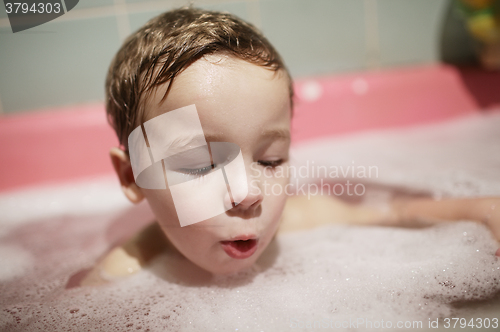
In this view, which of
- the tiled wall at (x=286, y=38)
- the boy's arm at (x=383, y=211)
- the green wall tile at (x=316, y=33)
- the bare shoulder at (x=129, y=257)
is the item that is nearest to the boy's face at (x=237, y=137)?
the bare shoulder at (x=129, y=257)

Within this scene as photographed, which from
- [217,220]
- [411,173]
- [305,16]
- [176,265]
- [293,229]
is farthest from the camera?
[305,16]

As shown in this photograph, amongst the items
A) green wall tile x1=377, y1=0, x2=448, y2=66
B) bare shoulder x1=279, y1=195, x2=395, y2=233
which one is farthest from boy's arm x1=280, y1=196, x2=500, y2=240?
green wall tile x1=377, y1=0, x2=448, y2=66

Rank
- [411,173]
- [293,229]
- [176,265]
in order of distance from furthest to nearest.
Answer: [411,173] < [293,229] < [176,265]

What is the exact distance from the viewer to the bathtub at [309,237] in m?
0.55

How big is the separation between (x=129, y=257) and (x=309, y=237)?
369 mm

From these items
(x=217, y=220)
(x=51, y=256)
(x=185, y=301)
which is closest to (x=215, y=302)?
(x=185, y=301)

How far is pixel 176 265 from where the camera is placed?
68 centimetres

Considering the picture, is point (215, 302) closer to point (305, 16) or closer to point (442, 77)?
point (305, 16)

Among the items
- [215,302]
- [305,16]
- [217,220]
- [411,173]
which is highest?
[305,16]

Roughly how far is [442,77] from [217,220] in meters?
1.06

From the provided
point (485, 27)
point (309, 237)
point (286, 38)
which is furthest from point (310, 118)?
point (485, 27)

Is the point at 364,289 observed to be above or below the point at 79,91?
below

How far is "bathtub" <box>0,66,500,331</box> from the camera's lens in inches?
21.5

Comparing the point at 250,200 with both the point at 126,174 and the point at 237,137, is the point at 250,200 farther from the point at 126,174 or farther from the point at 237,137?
the point at 126,174
